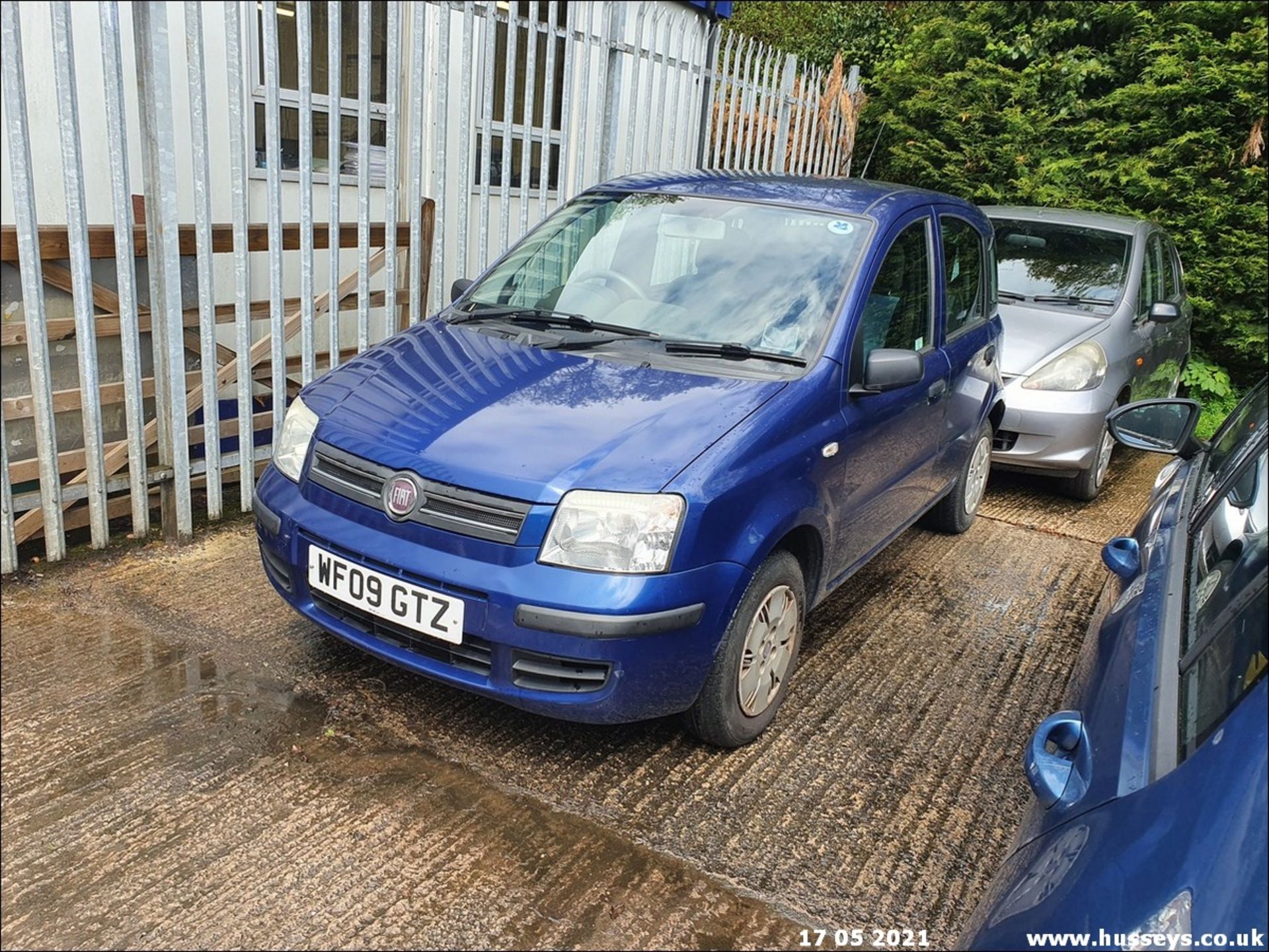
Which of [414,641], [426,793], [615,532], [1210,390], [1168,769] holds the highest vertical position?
[1168,769]

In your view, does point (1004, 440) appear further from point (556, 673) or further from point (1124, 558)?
point (556, 673)

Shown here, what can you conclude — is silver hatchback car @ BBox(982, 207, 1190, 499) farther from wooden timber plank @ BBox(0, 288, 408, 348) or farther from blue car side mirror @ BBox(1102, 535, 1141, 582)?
wooden timber plank @ BBox(0, 288, 408, 348)

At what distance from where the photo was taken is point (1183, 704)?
1.67 meters

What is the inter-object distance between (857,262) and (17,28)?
3162mm

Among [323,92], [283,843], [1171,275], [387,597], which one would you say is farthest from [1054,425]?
[323,92]

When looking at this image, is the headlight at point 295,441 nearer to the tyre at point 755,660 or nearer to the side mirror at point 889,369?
the tyre at point 755,660

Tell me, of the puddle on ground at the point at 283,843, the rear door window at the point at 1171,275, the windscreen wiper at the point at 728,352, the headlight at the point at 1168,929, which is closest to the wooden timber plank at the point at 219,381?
the puddle on ground at the point at 283,843

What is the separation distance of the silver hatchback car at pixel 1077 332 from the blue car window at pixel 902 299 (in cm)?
188

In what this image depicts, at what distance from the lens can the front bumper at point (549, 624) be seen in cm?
271

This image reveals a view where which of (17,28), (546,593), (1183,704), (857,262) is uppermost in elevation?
(17,28)

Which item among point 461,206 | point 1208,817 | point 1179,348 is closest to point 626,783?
point 1208,817

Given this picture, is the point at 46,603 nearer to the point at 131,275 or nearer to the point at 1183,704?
the point at 131,275

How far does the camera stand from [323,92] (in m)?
7.08

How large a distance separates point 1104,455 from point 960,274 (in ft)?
7.53
